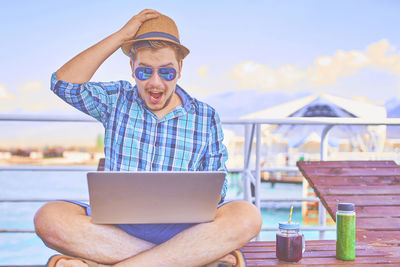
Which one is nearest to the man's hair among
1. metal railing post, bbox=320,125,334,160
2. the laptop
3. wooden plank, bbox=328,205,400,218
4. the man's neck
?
the man's neck

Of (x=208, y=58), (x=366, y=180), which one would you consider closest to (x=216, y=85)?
(x=208, y=58)

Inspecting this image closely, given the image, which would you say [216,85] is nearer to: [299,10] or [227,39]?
[227,39]

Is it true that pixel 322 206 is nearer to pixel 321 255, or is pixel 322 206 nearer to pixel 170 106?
pixel 321 255

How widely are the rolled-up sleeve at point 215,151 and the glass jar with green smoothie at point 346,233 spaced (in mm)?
474

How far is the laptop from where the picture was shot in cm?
131

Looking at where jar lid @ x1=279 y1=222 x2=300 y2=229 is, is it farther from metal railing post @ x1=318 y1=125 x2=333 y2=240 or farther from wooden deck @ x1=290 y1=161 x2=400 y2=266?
metal railing post @ x1=318 y1=125 x2=333 y2=240

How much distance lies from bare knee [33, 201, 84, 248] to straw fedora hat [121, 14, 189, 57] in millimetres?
678

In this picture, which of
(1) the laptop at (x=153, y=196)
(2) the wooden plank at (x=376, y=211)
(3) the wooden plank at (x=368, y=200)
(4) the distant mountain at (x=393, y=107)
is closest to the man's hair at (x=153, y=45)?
(1) the laptop at (x=153, y=196)

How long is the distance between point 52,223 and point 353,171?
1.81 m

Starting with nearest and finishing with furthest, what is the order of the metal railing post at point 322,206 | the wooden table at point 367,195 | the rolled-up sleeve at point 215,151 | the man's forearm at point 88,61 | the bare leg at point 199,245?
the bare leg at point 199,245 < the man's forearm at point 88,61 < the rolled-up sleeve at point 215,151 < the wooden table at point 367,195 < the metal railing post at point 322,206

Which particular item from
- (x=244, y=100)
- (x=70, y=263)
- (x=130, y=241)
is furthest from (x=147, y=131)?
(x=244, y=100)

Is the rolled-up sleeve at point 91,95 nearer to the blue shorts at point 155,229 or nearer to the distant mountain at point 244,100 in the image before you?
the blue shorts at point 155,229

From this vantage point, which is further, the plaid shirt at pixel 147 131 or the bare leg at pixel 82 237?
the plaid shirt at pixel 147 131

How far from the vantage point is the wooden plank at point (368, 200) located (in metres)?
2.29
